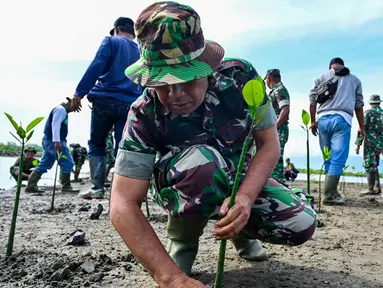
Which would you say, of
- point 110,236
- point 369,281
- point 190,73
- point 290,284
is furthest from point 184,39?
point 110,236

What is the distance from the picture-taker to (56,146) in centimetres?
518

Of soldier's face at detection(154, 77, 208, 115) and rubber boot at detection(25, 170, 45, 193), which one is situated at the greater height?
soldier's face at detection(154, 77, 208, 115)

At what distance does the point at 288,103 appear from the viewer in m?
4.93

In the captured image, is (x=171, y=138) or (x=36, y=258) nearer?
(x=171, y=138)

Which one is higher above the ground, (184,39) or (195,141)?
(184,39)

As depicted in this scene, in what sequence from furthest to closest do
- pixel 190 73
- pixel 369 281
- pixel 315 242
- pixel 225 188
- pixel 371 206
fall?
pixel 371 206 < pixel 315 242 < pixel 369 281 < pixel 225 188 < pixel 190 73

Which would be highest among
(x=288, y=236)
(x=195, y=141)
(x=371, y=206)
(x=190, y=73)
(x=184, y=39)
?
(x=184, y=39)

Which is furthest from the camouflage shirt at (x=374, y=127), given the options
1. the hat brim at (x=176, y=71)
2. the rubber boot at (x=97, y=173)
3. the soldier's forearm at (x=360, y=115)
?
the hat brim at (x=176, y=71)

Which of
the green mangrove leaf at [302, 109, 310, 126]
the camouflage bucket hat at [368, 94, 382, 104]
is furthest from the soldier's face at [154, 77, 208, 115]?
the camouflage bucket hat at [368, 94, 382, 104]

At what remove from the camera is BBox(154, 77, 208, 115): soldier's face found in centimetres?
128

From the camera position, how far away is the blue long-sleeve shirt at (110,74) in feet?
12.1

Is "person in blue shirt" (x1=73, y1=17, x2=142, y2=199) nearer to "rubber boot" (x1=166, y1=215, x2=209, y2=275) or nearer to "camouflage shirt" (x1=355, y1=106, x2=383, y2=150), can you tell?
"rubber boot" (x1=166, y1=215, x2=209, y2=275)

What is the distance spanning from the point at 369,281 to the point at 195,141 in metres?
0.99

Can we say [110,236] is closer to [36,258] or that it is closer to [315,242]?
[36,258]
